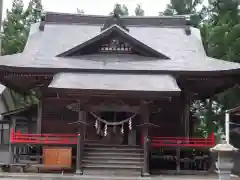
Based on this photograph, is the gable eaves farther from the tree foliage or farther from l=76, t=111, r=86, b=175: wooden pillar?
the tree foliage

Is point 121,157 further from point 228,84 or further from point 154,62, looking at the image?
point 228,84

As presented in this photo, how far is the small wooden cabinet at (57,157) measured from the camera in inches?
548

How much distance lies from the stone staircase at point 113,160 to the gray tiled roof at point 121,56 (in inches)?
120

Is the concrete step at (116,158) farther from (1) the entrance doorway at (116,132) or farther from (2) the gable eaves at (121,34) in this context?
(2) the gable eaves at (121,34)

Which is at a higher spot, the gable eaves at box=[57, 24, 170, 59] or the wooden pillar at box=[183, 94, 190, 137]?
the gable eaves at box=[57, 24, 170, 59]

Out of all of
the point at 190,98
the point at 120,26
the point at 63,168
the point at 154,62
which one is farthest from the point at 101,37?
the point at 63,168

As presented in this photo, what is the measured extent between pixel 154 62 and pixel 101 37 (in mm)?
2387

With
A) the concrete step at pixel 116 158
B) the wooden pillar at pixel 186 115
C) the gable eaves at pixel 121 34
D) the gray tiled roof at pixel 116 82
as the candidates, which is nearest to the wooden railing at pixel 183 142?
the concrete step at pixel 116 158

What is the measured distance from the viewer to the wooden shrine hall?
44.8ft

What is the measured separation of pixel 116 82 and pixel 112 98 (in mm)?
601

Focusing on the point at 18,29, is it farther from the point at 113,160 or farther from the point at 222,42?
the point at 113,160

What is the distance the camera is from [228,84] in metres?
16.2

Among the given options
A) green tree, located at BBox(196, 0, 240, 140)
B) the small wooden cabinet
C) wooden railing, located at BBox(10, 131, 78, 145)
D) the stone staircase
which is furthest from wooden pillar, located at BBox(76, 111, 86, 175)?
green tree, located at BBox(196, 0, 240, 140)

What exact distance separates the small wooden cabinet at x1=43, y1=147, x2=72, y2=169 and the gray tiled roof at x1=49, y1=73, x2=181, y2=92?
242 centimetres
